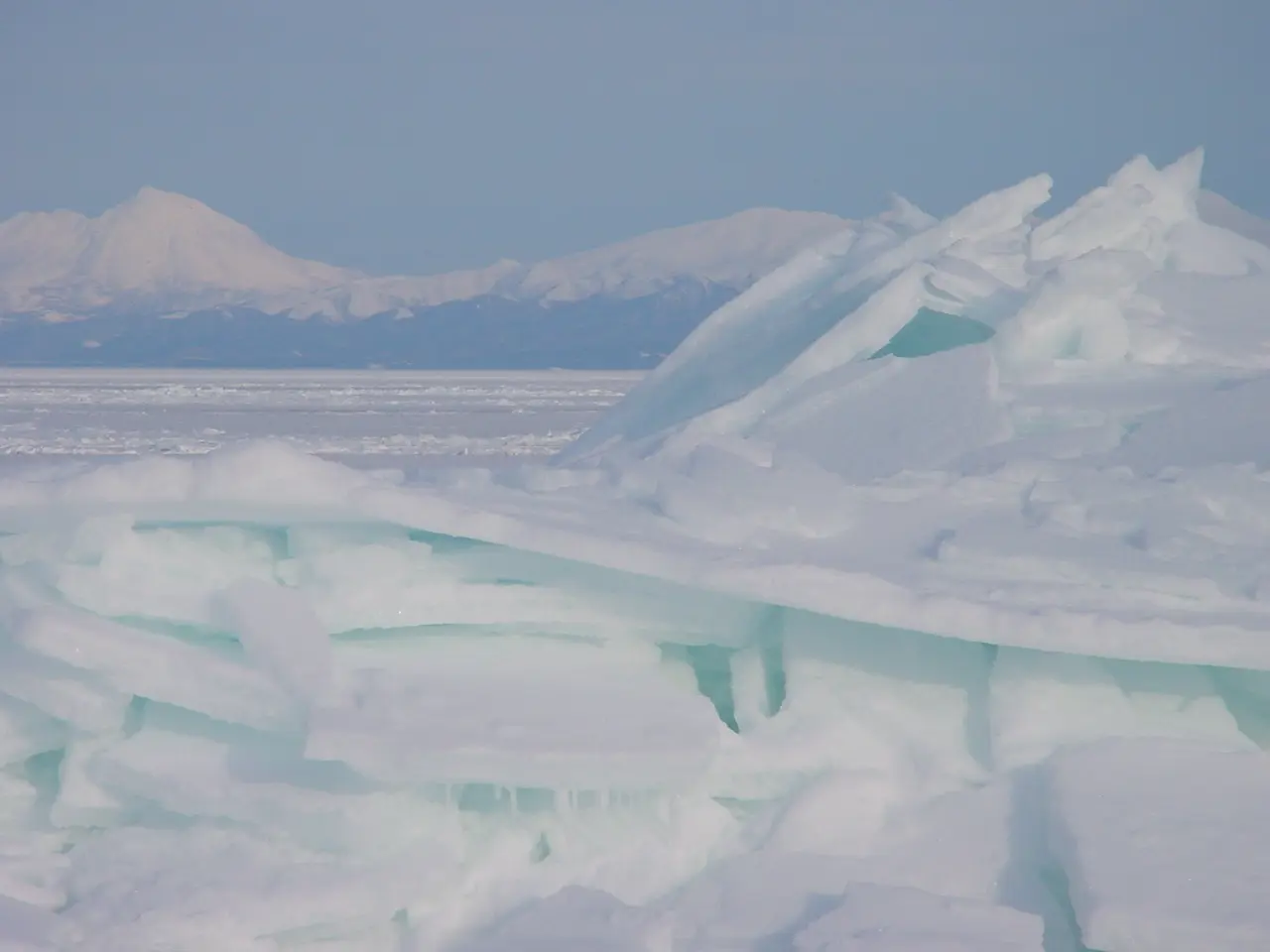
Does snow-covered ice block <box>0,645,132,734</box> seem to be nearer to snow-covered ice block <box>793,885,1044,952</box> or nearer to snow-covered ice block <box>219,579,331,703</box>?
snow-covered ice block <box>219,579,331,703</box>

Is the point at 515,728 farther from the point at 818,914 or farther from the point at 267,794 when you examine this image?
the point at 818,914

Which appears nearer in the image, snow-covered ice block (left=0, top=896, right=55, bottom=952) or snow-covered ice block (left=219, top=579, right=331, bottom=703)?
snow-covered ice block (left=0, top=896, right=55, bottom=952)

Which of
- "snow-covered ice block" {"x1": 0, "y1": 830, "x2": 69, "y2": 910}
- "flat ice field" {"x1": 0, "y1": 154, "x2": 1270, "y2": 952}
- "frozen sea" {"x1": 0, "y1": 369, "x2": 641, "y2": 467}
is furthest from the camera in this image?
"frozen sea" {"x1": 0, "y1": 369, "x2": 641, "y2": 467}

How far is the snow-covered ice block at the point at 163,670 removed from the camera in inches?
113

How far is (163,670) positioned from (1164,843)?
1.93 m

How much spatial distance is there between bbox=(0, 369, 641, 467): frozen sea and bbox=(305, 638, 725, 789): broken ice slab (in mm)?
7830

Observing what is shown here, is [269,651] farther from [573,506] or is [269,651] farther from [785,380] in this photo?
[785,380]

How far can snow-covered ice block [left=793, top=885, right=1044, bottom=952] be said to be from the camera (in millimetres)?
2332

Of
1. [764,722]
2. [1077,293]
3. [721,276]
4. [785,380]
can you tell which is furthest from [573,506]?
[721,276]

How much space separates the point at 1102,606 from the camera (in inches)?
117

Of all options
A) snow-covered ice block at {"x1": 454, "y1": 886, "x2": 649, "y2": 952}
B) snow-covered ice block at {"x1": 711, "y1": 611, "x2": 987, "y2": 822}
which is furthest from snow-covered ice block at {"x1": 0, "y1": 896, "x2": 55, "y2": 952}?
snow-covered ice block at {"x1": 711, "y1": 611, "x2": 987, "y2": 822}

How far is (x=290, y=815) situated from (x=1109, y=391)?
9.72ft

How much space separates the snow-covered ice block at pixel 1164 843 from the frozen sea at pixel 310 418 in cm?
825

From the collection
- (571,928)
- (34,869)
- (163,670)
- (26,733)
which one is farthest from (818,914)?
(26,733)
